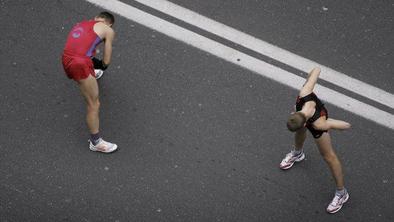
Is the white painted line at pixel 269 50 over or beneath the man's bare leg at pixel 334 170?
over

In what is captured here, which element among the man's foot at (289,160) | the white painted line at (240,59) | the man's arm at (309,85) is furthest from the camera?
the white painted line at (240,59)

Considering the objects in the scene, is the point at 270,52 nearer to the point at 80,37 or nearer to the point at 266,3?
the point at 266,3

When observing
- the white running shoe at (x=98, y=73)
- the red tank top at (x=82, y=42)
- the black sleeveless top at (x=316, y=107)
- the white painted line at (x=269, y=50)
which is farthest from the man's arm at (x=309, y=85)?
the white running shoe at (x=98, y=73)

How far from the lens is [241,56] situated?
6973 millimetres

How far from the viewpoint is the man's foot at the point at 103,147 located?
20.8 feet

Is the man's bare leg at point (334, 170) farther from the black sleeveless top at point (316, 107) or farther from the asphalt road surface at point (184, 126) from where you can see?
the black sleeveless top at point (316, 107)

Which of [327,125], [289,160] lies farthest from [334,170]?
[327,125]

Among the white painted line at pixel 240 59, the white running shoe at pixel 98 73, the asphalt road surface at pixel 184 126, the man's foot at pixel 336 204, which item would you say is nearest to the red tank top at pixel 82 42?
the white running shoe at pixel 98 73

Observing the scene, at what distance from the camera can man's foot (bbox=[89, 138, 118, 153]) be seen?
6.35 metres

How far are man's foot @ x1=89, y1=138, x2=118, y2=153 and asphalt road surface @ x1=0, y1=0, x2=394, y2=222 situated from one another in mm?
85

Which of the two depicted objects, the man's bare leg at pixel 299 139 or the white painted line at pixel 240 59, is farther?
the white painted line at pixel 240 59

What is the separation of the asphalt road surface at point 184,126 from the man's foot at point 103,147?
8 cm

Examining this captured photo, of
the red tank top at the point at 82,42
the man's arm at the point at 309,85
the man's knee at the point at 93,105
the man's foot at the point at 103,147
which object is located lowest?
the man's foot at the point at 103,147

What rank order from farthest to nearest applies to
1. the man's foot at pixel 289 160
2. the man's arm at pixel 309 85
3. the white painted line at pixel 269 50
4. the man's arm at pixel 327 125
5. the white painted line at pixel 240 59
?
the white painted line at pixel 269 50
the white painted line at pixel 240 59
the man's foot at pixel 289 160
the man's arm at pixel 309 85
the man's arm at pixel 327 125
